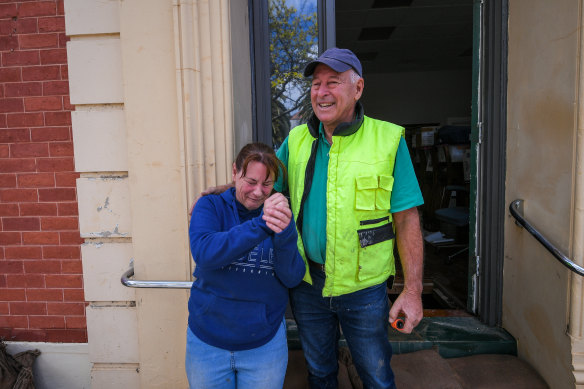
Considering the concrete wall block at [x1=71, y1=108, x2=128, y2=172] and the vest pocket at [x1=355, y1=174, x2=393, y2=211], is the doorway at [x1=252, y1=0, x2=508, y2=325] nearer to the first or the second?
the concrete wall block at [x1=71, y1=108, x2=128, y2=172]

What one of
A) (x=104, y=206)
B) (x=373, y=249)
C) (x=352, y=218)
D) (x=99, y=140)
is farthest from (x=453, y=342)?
(x=99, y=140)

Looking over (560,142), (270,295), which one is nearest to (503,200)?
(560,142)

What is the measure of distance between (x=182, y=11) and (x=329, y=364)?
2.02 meters

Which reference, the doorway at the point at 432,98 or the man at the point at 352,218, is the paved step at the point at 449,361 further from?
the man at the point at 352,218

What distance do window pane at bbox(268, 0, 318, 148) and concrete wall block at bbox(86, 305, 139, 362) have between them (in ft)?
5.06

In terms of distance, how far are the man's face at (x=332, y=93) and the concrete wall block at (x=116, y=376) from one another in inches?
77.1

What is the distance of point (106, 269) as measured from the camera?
241 cm

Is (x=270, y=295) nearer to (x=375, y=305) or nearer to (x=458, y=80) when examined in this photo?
(x=375, y=305)

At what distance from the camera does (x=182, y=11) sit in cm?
216

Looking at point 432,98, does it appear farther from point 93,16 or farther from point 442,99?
point 93,16

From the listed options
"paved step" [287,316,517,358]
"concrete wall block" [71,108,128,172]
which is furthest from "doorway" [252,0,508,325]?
"concrete wall block" [71,108,128,172]

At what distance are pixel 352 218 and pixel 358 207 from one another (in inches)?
2.3

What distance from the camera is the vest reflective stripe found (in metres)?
1.66

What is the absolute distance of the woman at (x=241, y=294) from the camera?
147cm
